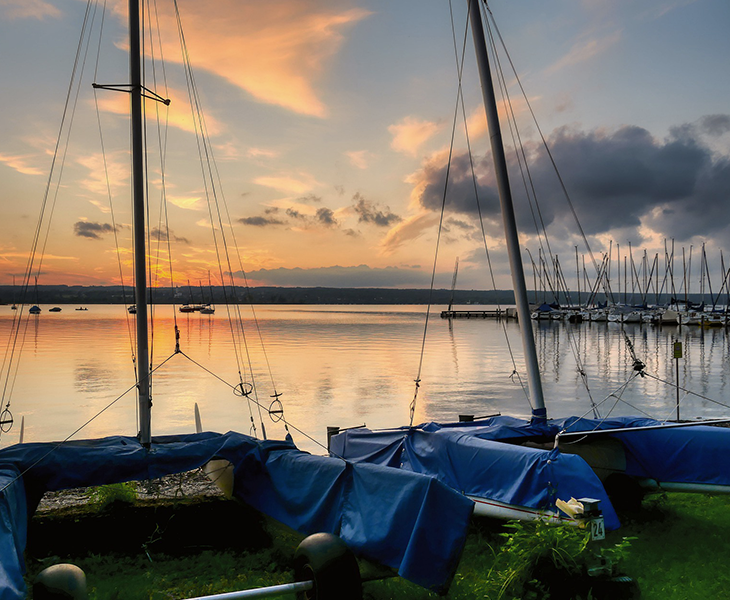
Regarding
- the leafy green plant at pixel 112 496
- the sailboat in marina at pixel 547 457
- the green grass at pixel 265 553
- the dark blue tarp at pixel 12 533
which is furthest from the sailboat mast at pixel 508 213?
the dark blue tarp at pixel 12 533

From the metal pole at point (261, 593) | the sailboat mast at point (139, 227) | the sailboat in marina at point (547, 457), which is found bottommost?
the metal pole at point (261, 593)

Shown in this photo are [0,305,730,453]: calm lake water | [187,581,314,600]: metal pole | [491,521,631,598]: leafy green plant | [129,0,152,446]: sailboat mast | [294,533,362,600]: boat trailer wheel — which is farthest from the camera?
[0,305,730,453]: calm lake water

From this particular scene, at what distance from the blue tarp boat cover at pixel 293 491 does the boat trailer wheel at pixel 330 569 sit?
50 centimetres

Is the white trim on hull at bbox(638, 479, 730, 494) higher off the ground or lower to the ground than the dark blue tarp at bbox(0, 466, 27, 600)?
lower

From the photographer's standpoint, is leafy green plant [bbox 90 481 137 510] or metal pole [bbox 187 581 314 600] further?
leafy green plant [bbox 90 481 137 510]

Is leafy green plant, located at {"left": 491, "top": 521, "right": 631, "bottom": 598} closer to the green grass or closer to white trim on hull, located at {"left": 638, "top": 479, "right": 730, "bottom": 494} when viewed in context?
the green grass

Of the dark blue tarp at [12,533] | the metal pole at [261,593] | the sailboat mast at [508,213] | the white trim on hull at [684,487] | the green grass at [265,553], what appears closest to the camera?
the dark blue tarp at [12,533]

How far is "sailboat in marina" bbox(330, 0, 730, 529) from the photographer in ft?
28.4

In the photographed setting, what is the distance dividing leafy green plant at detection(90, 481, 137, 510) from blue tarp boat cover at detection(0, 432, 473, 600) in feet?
2.68

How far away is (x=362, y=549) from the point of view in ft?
24.0

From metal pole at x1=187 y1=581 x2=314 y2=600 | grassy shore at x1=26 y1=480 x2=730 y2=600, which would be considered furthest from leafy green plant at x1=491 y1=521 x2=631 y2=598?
metal pole at x1=187 y1=581 x2=314 y2=600

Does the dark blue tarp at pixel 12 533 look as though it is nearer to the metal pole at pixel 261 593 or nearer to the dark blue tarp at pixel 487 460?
the metal pole at pixel 261 593

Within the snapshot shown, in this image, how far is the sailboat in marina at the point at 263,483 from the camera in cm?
673

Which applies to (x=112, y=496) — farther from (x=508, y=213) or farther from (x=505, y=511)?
(x=508, y=213)
